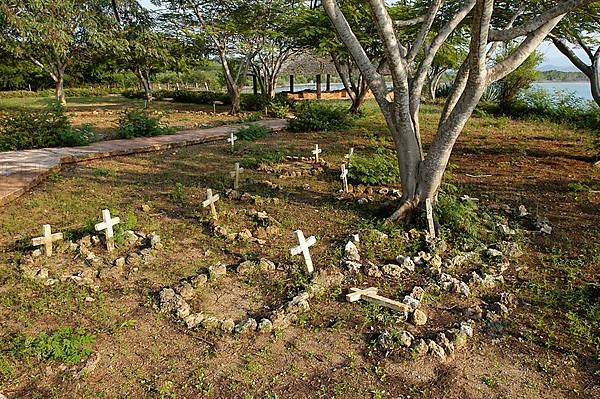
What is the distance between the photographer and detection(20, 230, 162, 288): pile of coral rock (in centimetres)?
441

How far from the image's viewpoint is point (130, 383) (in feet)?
9.90

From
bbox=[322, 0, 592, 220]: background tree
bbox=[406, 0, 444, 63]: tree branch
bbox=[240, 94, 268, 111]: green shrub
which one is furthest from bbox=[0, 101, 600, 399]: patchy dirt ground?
bbox=[240, 94, 268, 111]: green shrub

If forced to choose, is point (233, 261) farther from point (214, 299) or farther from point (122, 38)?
point (122, 38)

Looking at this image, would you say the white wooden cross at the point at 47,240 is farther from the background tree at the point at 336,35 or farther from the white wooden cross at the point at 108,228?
the background tree at the point at 336,35

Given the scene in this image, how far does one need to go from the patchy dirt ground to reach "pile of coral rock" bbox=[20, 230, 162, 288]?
7cm

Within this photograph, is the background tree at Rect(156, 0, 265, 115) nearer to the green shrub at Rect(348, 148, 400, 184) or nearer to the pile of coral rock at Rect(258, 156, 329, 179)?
the pile of coral rock at Rect(258, 156, 329, 179)

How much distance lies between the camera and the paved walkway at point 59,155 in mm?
7465

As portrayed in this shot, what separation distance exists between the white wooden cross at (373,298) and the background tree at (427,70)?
1.97 meters

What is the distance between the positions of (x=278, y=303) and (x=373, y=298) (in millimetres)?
881

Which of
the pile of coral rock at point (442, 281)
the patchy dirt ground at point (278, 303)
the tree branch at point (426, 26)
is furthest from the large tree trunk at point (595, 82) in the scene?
the pile of coral rock at point (442, 281)

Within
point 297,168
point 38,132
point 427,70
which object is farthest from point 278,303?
point 38,132

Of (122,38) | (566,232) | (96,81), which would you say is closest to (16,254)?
(122,38)

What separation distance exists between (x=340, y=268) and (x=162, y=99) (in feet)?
95.0

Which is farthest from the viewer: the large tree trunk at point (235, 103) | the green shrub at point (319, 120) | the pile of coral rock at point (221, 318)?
the large tree trunk at point (235, 103)
